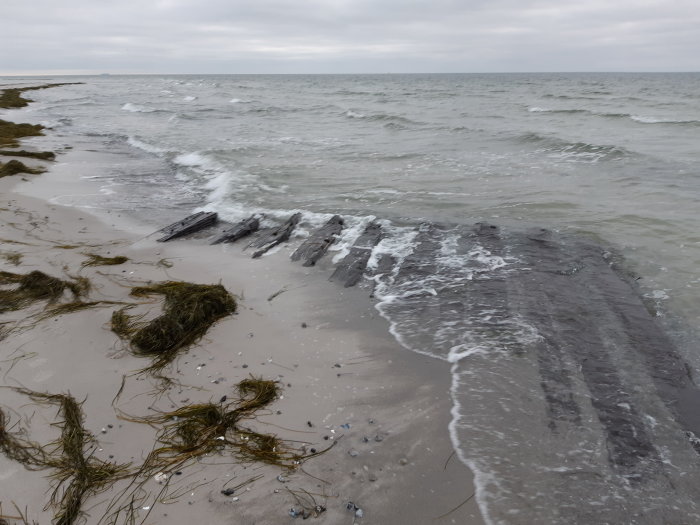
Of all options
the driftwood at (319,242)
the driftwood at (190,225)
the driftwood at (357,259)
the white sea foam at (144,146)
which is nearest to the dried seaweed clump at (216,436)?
the driftwood at (357,259)

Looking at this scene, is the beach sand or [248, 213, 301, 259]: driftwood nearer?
the beach sand

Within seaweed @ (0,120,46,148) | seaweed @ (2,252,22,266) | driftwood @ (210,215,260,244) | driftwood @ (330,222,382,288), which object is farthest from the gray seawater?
seaweed @ (2,252,22,266)

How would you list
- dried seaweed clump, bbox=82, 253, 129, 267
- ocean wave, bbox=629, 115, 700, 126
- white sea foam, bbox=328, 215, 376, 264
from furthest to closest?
ocean wave, bbox=629, 115, 700, 126 → white sea foam, bbox=328, 215, 376, 264 → dried seaweed clump, bbox=82, 253, 129, 267

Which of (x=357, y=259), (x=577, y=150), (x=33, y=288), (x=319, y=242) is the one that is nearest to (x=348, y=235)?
(x=319, y=242)

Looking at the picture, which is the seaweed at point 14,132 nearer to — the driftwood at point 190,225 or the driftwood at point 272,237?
the driftwood at point 190,225

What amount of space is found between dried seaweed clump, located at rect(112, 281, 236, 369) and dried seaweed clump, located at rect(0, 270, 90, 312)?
3.22ft

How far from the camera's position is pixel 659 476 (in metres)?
3.91

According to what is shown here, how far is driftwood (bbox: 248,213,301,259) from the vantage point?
9209mm

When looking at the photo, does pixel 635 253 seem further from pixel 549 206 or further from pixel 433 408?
pixel 433 408

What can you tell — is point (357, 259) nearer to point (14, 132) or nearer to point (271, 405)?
point (271, 405)

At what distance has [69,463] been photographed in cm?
391

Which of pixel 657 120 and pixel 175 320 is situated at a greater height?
pixel 657 120

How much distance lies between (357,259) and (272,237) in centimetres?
238

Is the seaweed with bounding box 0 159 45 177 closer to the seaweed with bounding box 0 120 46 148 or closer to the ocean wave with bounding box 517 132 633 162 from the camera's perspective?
the seaweed with bounding box 0 120 46 148
